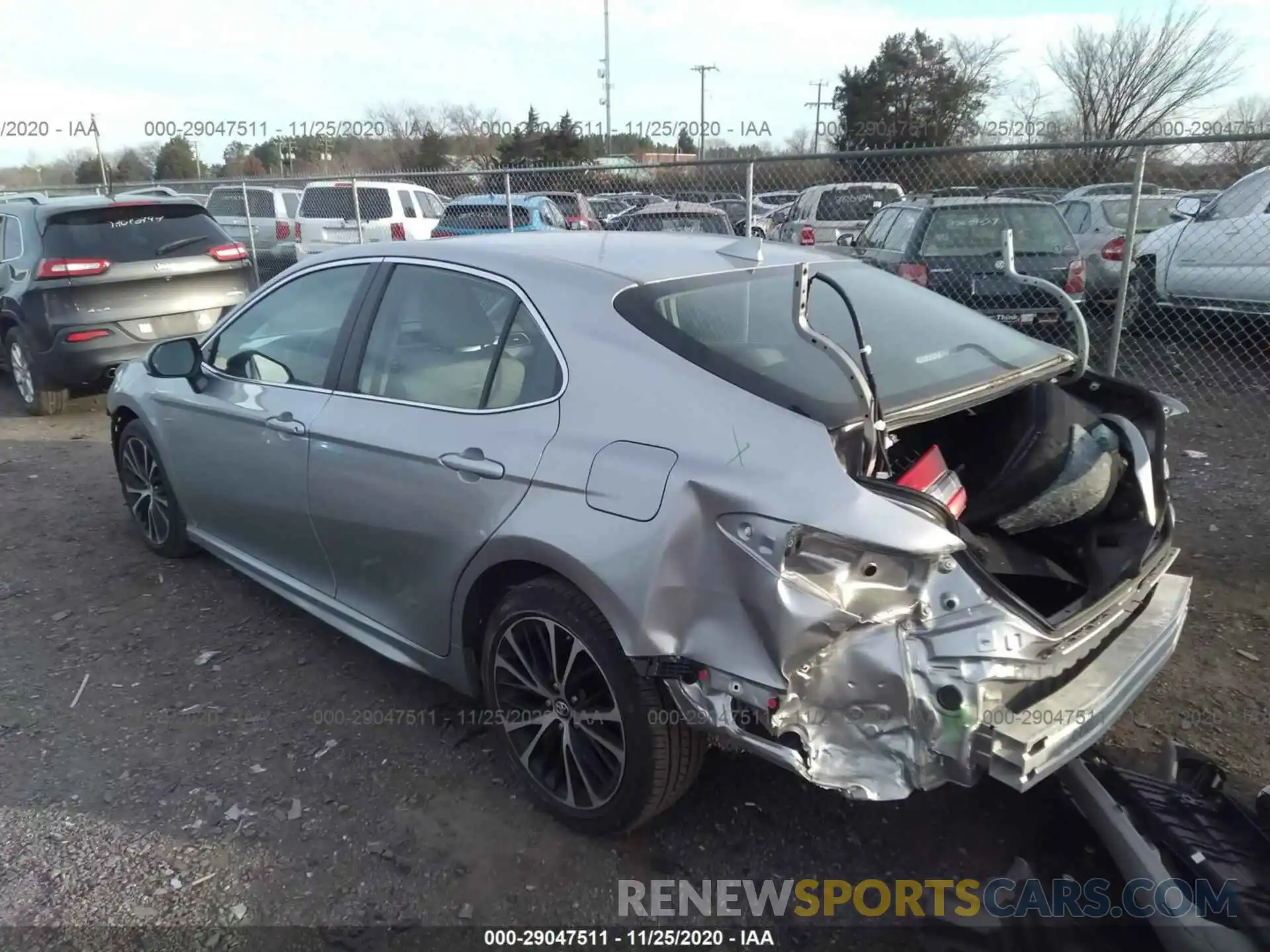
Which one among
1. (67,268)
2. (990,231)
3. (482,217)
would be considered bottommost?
(67,268)

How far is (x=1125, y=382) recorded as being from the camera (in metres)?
3.07

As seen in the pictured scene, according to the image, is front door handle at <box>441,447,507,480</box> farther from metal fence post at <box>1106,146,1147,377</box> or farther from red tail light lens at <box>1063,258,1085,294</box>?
red tail light lens at <box>1063,258,1085,294</box>

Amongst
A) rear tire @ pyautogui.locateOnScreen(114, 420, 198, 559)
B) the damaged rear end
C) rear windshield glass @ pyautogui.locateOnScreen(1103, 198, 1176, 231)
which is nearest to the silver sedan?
the damaged rear end

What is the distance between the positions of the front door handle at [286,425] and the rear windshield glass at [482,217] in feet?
27.6

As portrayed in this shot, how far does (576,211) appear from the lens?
1495cm

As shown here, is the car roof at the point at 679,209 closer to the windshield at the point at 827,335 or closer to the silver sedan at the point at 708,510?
the silver sedan at the point at 708,510

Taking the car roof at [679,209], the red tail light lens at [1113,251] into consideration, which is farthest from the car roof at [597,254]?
the red tail light lens at [1113,251]

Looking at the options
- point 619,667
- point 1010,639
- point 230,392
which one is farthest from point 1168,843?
point 230,392

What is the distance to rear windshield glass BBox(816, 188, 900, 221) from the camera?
1372cm

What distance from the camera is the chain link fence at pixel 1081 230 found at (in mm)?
7430

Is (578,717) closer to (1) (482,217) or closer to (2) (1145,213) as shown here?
(1) (482,217)

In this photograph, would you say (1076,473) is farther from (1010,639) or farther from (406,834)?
(406,834)

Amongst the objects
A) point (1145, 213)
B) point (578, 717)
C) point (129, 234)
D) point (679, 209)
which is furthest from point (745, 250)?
point (1145, 213)

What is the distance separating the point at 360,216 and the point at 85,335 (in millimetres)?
7281
